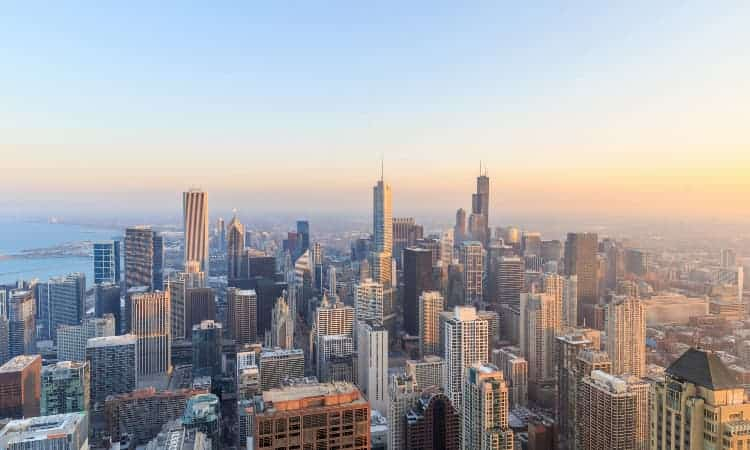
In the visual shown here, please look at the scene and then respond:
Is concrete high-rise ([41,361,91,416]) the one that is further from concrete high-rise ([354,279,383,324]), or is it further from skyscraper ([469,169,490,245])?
skyscraper ([469,169,490,245])

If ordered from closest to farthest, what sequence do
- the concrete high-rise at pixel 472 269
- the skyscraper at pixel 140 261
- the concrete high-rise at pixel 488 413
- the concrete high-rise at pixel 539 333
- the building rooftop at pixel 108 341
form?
the concrete high-rise at pixel 488 413 < the concrete high-rise at pixel 539 333 < the building rooftop at pixel 108 341 < the concrete high-rise at pixel 472 269 < the skyscraper at pixel 140 261

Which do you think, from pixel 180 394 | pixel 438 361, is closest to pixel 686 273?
pixel 438 361

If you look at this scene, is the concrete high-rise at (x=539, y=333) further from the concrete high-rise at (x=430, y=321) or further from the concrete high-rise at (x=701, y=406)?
the concrete high-rise at (x=701, y=406)

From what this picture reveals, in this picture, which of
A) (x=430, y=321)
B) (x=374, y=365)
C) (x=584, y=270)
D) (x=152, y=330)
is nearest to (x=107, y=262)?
(x=152, y=330)

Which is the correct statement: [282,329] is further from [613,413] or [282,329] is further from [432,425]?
[613,413]

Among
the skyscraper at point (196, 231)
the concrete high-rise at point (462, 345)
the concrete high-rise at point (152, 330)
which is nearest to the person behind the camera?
the concrete high-rise at point (462, 345)

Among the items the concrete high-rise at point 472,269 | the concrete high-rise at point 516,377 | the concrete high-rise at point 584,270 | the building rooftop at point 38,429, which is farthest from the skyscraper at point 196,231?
the concrete high-rise at point 584,270

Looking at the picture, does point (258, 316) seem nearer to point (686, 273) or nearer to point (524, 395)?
point (524, 395)
